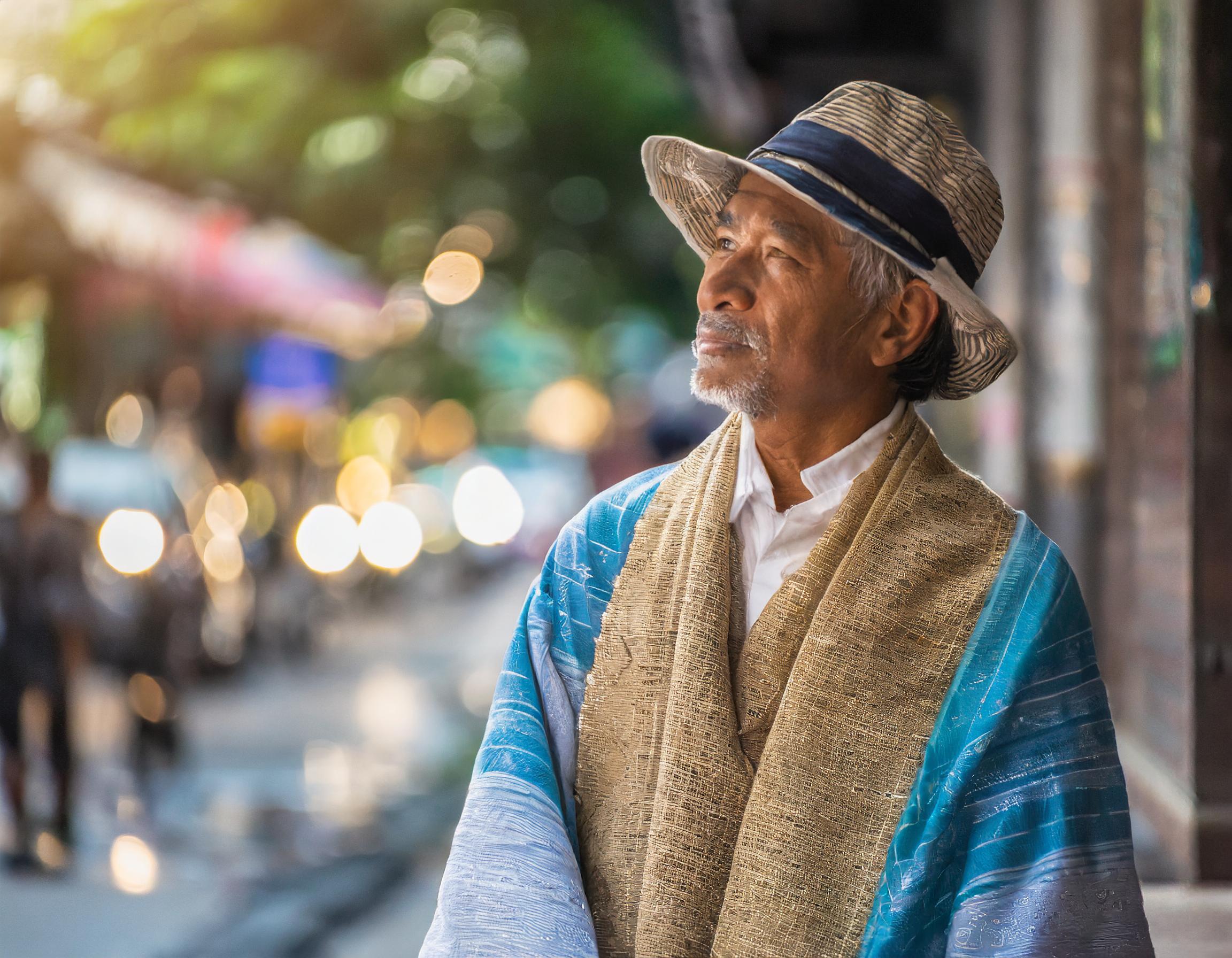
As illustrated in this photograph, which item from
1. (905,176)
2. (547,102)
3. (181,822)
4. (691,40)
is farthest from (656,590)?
(547,102)

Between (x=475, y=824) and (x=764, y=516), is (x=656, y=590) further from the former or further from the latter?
(x=475, y=824)

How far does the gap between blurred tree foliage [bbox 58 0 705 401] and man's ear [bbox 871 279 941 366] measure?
8.17 meters

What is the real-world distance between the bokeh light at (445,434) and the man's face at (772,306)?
144ft

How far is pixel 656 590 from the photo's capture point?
2127mm

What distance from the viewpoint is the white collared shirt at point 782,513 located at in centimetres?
213

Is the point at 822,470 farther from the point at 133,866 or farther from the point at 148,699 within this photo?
the point at 148,699

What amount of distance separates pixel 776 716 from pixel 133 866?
5.80 m

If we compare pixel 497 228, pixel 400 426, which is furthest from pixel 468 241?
pixel 400 426

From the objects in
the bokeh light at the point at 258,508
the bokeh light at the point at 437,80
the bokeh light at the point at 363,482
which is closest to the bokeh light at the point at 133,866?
the bokeh light at the point at 437,80

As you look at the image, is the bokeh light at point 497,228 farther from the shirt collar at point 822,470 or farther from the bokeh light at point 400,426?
the bokeh light at point 400,426

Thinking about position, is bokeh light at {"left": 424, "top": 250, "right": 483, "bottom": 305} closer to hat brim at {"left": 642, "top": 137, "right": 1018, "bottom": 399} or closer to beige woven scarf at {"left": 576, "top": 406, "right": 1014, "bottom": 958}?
hat brim at {"left": 642, "top": 137, "right": 1018, "bottom": 399}

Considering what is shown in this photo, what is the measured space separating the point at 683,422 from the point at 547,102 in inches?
178

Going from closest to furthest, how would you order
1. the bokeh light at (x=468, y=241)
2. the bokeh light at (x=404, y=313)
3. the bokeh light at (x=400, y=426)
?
Answer: the bokeh light at (x=468, y=241) < the bokeh light at (x=404, y=313) < the bokeh light at (x=400, y=426)

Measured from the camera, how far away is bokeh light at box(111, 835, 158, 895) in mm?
6602
